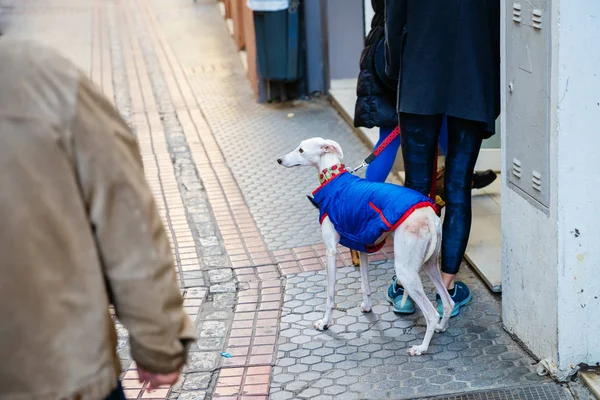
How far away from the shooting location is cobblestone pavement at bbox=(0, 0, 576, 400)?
463 centimetres

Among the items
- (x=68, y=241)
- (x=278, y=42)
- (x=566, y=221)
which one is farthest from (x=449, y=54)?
(x=278, y=42)

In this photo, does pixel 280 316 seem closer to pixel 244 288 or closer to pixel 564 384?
pixel 244 288

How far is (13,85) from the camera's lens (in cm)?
222

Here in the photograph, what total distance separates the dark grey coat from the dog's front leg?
2.47 ft

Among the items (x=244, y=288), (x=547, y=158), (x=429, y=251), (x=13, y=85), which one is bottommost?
(x=244, y=288)

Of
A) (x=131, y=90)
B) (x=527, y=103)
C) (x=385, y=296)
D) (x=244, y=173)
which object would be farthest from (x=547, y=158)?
(x=131, y=90)

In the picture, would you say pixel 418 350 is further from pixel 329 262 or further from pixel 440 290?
pixel 329 262

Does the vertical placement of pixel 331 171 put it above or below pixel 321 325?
above

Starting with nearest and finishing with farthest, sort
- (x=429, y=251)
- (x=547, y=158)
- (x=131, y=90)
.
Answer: (x=547, y=158) → (x=429, y=251) → (x=131, y=90)

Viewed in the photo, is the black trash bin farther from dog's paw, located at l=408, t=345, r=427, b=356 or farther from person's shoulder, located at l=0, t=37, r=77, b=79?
person's shoulder, located at l=0, t=37, r=77, b=79

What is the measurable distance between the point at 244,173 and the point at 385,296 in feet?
9.41

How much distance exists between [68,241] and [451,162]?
10.1 feet

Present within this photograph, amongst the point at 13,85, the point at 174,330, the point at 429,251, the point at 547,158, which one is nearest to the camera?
the point at 13,85

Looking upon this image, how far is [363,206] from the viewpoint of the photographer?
4.73m
